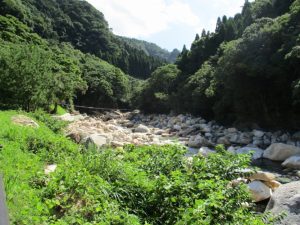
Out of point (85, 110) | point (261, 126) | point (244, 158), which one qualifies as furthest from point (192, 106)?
point (244, 158)

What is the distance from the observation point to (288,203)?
297 inches

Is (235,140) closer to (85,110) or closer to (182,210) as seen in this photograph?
(182,210)

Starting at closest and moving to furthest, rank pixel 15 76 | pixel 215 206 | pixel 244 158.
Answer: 1. pixel 215 206
2. pixel 244 158
3. pixel 15 76

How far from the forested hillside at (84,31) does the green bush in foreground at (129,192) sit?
2621 inches

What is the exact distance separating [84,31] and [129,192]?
84.6 meters

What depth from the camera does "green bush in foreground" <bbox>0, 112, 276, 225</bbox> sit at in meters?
4.49

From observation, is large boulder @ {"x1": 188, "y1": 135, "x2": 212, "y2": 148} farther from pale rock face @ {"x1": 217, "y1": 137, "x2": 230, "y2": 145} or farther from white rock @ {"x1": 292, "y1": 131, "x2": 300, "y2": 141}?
white rock @ {"x1": 292, "y1": 131, "x2": 300, "y2": 141}

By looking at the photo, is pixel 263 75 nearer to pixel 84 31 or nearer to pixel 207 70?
pixel 207 70

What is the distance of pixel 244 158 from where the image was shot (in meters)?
6.59

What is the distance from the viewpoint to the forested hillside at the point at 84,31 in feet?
247

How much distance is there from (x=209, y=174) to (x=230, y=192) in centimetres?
68

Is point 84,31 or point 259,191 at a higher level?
point 84,31

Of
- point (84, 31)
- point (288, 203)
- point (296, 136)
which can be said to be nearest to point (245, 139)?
point (296, 136)

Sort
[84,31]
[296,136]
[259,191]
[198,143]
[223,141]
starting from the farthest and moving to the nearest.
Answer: [84,31] < [223,141] < [296,136] < [198,143] < [259,191]
